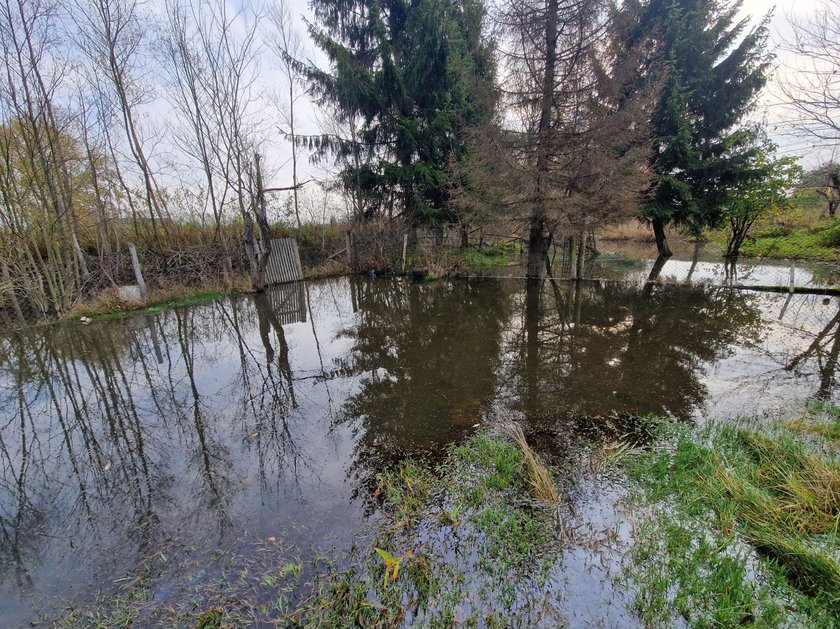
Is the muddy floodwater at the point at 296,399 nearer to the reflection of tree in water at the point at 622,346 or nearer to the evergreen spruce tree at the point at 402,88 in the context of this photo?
the reflection of tree in water at the point at 622,346

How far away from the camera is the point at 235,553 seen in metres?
2.32

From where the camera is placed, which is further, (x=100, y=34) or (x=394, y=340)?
(x=100, y=34)

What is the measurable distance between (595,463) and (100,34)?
51.9 ft

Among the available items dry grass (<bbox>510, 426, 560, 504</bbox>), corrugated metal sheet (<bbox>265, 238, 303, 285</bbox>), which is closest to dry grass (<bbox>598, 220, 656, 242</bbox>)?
corrugated metal sheet (<bbox>265, 238, 303, 285</bbox>)

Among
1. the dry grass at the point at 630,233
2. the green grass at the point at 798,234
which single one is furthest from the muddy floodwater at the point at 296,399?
the dry grass at the point at 630,233

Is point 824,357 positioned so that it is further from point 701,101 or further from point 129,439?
point 701,101

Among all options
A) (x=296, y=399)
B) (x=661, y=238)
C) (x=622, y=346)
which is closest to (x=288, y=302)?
→ (x=296, y=399)

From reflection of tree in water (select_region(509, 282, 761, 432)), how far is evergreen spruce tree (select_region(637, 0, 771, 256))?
4.91 m

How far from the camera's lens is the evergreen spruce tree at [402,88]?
1254 cm

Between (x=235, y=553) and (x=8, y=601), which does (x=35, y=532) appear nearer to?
(x=8, y=601)

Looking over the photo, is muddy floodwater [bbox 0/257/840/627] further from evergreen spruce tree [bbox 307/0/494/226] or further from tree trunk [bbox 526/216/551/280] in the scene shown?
evergreen spruce tree [bbox 307/0/494/226]

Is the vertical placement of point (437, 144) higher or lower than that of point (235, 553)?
higher

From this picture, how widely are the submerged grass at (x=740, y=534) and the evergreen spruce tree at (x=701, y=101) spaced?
11.9 m

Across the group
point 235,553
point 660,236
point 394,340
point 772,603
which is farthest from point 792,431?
point 660,236
